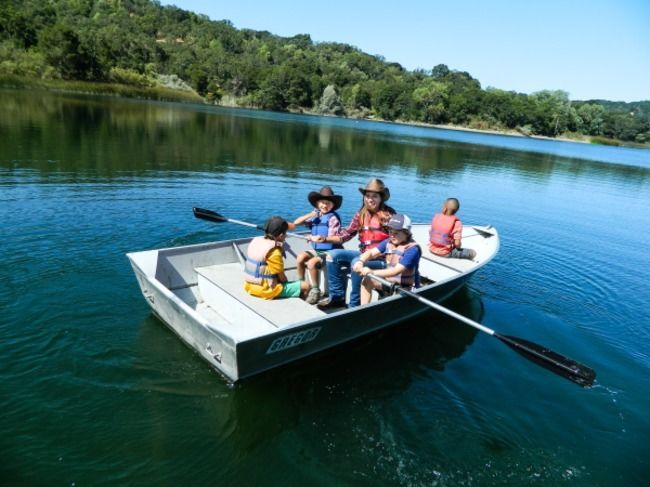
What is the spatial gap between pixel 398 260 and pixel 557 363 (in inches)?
92.5

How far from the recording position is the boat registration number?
5.19 metres

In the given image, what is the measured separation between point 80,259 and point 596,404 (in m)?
8.75

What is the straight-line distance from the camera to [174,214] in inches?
472

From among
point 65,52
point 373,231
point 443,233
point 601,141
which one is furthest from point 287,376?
point 601,141

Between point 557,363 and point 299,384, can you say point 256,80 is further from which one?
point 557,363

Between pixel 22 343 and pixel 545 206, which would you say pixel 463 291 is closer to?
pixel 22 343

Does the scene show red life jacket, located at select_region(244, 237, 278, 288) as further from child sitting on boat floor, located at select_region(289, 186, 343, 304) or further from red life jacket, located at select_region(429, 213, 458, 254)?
red life jacket, located at select_region(429, 213, 458, 254)

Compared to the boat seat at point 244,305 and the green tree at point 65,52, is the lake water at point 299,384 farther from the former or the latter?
the green tree at point 65,52

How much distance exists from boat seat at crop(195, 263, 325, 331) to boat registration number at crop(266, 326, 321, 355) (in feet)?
0.93

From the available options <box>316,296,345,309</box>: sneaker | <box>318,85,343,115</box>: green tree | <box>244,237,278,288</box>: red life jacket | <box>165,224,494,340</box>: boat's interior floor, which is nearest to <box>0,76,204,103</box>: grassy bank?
<box>318,85,343,115</box>: green tree

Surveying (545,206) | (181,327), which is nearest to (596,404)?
(181,327)

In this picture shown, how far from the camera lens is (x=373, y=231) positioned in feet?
23.7

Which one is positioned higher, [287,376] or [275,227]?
[275,227]

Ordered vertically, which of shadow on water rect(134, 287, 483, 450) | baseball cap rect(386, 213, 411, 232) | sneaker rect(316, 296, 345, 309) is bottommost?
shadow on water rect(134, 287, 483, 450)
